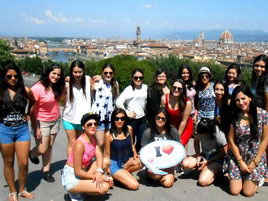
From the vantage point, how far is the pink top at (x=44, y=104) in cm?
329

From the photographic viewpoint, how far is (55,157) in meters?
4.48

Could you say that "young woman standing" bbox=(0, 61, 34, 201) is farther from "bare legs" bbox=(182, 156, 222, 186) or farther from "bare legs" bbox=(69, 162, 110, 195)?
"bare legs" bbox=(182, 156, 222, 186)

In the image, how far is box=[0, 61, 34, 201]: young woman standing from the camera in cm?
288

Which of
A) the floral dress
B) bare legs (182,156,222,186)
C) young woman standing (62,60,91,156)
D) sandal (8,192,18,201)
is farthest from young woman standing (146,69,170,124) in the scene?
sandal (8,192,18,201)

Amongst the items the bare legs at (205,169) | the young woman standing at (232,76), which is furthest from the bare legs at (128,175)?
the young woman standing at (232,76)

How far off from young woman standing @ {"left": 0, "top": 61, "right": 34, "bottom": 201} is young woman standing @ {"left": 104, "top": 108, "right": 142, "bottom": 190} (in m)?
0.88

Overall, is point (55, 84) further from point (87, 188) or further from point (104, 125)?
point (87, 188)

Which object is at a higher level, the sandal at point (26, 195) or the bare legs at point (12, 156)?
the bare legs at point (12, 156)

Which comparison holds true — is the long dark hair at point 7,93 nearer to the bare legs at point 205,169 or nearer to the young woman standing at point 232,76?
the bare legs at point 205,169

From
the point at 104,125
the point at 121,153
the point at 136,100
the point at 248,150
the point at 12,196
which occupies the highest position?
the point at 136,100

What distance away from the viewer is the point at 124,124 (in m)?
3.47

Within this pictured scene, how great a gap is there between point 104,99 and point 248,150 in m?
1.72

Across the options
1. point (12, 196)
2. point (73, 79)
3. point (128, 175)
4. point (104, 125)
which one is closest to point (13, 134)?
point (12, 196)

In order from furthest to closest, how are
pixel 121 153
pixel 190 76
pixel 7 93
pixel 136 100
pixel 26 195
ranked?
pixel 190 76
pixel 136 100
pixel 121 153
pixel 26 195
pixel 7 93
